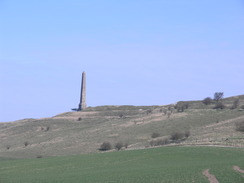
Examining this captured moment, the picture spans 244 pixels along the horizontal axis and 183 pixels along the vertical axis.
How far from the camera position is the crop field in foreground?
3969 cm

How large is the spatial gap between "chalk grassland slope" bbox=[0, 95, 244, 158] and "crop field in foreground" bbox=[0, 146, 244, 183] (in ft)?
27.7

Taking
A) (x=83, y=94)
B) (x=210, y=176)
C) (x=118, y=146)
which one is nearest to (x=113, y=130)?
(x=118, y=146)

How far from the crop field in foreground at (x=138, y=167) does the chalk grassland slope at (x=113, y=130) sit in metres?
8.43

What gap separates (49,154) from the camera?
84.3 m

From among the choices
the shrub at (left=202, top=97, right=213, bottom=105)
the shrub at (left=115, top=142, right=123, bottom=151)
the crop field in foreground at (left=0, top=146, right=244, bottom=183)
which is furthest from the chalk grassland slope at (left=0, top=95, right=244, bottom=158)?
the crop field in foreground at (left=0, top=146, right=244, bottom=183)

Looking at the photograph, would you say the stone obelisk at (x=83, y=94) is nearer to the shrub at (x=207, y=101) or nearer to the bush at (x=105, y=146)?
the shrub at (x=207, y=101)

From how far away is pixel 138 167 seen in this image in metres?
49.9

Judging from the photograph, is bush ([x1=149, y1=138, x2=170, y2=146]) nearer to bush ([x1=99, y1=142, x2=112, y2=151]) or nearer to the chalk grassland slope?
the chalk grassland slope

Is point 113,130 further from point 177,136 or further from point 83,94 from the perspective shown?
point 83,94

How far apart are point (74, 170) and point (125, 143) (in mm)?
29846

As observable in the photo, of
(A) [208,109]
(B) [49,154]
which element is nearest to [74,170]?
(B) [49,154]

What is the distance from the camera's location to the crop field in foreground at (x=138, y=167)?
39688mm

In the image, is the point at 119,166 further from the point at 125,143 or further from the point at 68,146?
the point at 68,146

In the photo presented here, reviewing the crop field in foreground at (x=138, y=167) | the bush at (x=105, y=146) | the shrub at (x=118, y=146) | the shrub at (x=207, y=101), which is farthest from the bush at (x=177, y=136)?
the shrub at (x=207, y=101)
